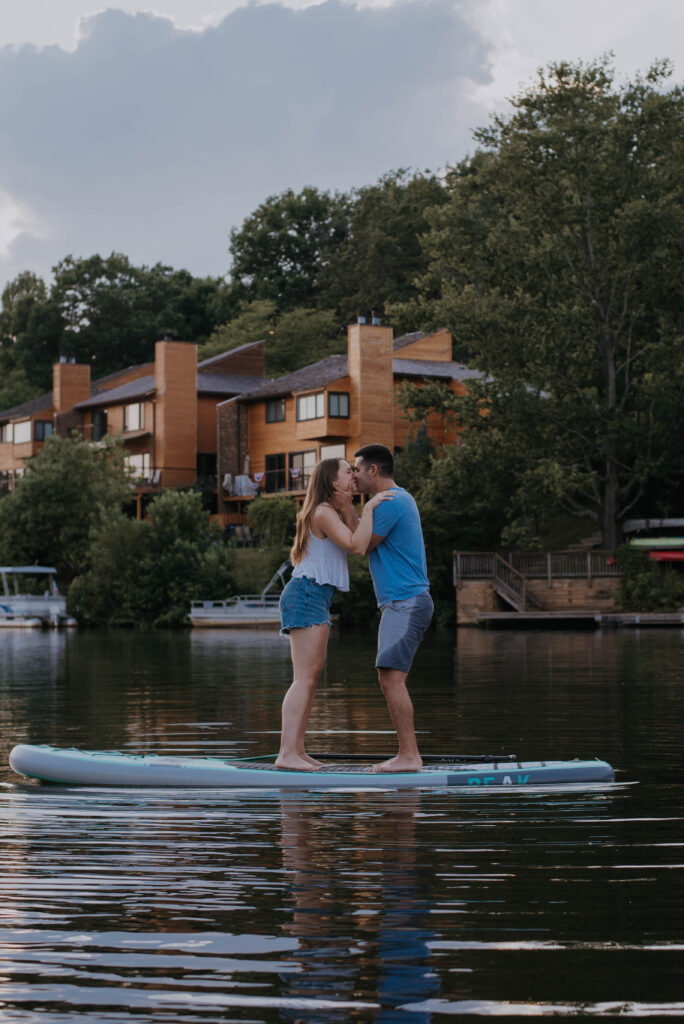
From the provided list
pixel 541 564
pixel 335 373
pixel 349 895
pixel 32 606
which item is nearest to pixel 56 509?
pixel 32 606

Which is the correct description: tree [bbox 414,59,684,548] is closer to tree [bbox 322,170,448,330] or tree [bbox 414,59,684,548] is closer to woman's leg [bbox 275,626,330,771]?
tree [bbox 322,170,448,330]

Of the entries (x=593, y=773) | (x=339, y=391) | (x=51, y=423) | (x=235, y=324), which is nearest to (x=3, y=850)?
(x=593, y=773)

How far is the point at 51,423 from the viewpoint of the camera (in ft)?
283

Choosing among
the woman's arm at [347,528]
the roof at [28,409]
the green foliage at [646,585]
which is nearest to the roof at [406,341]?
the roof at [28,409]

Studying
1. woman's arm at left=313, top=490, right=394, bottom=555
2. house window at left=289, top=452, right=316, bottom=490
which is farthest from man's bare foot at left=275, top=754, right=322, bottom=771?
house window at left=289, top=452, right=316, bottom=490

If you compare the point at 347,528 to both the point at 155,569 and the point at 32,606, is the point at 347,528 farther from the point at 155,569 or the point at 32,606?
the point at 32,606

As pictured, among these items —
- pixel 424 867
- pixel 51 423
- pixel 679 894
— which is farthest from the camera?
pixel 51 423

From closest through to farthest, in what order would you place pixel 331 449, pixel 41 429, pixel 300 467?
pixel 331 449 < pixel 300 467 < pixel 41 429

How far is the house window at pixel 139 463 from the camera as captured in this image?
257ft

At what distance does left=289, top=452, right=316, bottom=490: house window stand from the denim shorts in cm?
5939

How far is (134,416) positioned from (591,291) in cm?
3397

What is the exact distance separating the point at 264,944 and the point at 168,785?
441cm

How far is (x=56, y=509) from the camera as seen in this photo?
68688mm

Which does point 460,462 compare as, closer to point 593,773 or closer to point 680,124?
point 680,124
